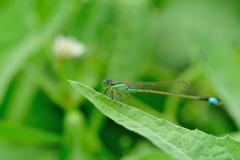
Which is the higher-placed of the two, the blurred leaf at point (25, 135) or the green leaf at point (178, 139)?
the green leaf at point (178, 139)

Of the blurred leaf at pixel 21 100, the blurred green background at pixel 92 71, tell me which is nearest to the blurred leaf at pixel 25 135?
the blurred green background at pixel 92 71

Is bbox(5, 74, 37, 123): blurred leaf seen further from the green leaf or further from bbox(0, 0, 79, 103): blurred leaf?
the green leaf

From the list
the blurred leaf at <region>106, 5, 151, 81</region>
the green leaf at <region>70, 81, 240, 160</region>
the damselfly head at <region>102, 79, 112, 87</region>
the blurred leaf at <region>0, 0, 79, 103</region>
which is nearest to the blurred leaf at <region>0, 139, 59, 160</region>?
the blurred leaf at <region>0, 0, 79, 103</region>

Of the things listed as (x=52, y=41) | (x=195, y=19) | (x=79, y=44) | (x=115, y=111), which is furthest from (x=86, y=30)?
(x=115, y=111)

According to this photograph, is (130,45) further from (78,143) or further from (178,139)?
(178,139)

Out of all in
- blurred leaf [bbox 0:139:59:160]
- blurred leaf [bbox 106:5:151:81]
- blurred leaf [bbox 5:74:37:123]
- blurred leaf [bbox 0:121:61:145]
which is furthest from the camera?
blurred leaf [bbox 106:5:151:81]

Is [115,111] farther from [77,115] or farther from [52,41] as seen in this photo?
[52,41]

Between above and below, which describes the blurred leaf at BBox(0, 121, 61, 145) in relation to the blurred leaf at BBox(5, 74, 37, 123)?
below

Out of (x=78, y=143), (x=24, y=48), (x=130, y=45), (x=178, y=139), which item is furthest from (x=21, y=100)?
(x=178, y=139)

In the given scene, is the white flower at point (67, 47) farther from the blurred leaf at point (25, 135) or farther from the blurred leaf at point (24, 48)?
the blurred leaf at point (25, 135)
